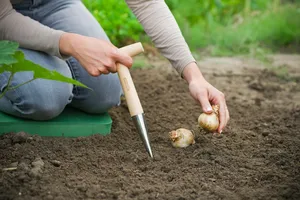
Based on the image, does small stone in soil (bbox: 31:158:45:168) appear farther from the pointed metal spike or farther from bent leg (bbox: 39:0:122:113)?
bent leg (bbox: 39:0:122:113)

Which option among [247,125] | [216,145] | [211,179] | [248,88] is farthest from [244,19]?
[211,179]

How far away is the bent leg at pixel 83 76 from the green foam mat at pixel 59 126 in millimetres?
102

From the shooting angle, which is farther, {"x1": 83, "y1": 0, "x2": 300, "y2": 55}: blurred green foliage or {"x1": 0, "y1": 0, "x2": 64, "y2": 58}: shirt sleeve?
{"x1": 83, "y1": 0, "x2": 300, "y2": 55}: blurred green foliage

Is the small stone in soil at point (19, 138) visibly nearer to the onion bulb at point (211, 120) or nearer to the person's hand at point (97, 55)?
the person's hand at point (97, 55)

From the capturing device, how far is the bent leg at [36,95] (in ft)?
7.45

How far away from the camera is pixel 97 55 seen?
2.00m

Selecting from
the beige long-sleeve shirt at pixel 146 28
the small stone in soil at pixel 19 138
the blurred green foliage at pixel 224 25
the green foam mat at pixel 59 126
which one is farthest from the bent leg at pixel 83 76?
the blurred green foliage at pixel 224 25

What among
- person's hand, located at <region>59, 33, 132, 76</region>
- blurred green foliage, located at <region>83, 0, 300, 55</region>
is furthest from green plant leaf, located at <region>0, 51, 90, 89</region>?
blurred green foliage, located at <region>83, 0, 300, 55</region>

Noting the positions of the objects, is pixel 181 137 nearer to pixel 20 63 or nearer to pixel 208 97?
pixel 208 97

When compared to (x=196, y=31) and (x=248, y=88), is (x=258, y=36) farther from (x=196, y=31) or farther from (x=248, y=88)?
(x=248, y=88)

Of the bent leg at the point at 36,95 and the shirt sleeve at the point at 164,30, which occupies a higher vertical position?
the shirt sleeve at the point at 164,30

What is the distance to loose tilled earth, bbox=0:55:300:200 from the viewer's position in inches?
72.3

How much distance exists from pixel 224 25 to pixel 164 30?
10.9 feet

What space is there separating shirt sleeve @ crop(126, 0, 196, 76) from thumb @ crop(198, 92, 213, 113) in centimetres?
20
